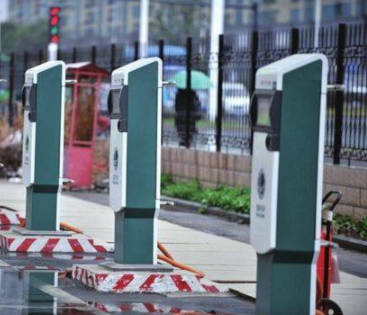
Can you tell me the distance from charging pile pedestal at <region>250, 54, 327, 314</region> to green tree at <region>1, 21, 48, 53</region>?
10561 centimetres

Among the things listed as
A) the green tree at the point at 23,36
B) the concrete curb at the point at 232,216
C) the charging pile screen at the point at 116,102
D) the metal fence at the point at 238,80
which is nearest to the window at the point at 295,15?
the green tree at the point at 23,36

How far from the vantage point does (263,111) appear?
31.0 feet

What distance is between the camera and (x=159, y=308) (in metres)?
11.5

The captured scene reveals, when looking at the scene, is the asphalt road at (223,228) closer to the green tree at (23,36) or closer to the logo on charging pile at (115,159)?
the logo on charging pile at (115,159)

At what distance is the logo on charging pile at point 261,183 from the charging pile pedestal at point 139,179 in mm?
3122

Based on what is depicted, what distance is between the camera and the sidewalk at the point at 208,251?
1264cm

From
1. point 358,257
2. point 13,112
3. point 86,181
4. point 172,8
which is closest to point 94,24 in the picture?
point 172,8

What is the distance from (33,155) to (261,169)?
6430 millimetres

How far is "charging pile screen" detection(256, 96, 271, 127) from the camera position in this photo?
936cm

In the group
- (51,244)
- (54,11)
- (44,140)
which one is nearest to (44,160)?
(44,140)

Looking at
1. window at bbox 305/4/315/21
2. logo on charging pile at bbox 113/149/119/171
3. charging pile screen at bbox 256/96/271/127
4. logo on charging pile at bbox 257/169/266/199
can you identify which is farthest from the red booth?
window at bbox 305/4/315/21

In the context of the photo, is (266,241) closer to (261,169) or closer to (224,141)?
(261,169)

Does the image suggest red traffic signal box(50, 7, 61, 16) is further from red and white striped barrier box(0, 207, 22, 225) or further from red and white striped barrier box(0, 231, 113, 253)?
red and white striped barrier box(0, 231, 113, 253)

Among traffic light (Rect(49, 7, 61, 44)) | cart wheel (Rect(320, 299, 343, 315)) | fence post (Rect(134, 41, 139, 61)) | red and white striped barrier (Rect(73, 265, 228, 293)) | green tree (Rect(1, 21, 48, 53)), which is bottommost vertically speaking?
red and white striped barrier (Rect(73, 265, 228, 293))
